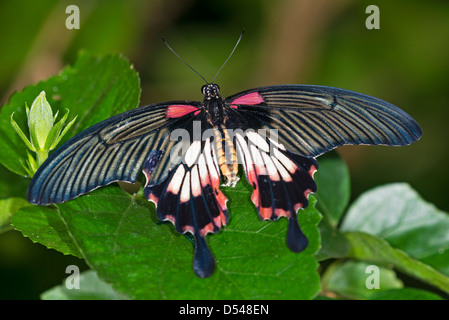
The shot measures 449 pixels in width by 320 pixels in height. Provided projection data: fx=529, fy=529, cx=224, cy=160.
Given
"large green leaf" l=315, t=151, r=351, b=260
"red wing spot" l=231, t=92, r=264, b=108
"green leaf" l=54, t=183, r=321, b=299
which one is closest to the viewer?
"green leaf" l=54, t=183, r=321, b=299

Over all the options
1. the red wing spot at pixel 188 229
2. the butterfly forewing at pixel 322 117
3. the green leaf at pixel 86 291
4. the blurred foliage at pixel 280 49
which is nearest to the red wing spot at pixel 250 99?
the butterfly forewing at pixel 322 117

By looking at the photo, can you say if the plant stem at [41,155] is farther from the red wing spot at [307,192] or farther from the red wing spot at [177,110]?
the red wing spot at [307,192]

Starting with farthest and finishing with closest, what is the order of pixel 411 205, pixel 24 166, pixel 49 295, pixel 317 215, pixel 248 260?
pixel 411 205 → pixel 49 295 → pixel 24 166 → pixel 317 215 → pixel 248 260

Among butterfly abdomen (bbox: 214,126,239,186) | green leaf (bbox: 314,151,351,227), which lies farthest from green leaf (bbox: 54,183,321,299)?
green leaf (bbox: 314,151,351,227)

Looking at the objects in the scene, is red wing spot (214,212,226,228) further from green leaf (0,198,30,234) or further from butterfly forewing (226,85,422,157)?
green leaf (0,198,30,234)

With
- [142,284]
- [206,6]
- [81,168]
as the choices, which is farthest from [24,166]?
[206,6]

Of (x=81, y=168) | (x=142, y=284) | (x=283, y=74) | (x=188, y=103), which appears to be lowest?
(x=142, y=284)

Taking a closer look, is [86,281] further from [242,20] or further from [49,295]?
[242,20]
